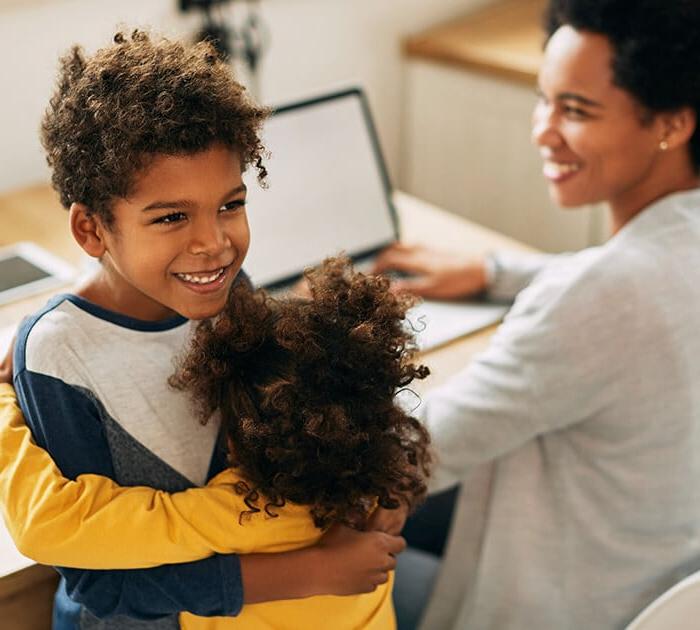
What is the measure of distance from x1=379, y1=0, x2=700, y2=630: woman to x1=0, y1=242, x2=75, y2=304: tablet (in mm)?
659

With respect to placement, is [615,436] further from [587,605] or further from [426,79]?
[426,79]

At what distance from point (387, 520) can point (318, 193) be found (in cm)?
75

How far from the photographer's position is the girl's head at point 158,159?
78 centimetres

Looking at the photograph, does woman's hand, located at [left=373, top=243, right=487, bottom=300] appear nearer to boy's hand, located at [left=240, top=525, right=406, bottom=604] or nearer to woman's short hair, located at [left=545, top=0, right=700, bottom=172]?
woman's short hair, located at [left=545, top=0, right=700, bottom=172]

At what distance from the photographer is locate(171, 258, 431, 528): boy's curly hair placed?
83cm

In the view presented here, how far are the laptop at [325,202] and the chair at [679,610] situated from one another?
558 millimetres

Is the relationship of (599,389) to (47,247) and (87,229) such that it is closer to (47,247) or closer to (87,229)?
(87,229)

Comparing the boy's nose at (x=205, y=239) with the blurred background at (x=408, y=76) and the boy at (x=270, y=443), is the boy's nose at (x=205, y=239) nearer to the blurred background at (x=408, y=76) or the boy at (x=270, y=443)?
the boy at (x=270, y=443)

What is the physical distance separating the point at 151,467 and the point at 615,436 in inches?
21.7

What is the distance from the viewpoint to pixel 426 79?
8.36 ft

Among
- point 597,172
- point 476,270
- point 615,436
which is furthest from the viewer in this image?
point 476,270

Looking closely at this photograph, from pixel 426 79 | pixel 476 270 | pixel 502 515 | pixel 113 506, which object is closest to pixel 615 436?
pixel 502 515

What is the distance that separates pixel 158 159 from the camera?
2.60ft

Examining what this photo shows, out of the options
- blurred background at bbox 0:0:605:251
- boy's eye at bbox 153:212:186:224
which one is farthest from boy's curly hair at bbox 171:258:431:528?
blurred background at bbox 0:0:605:251
